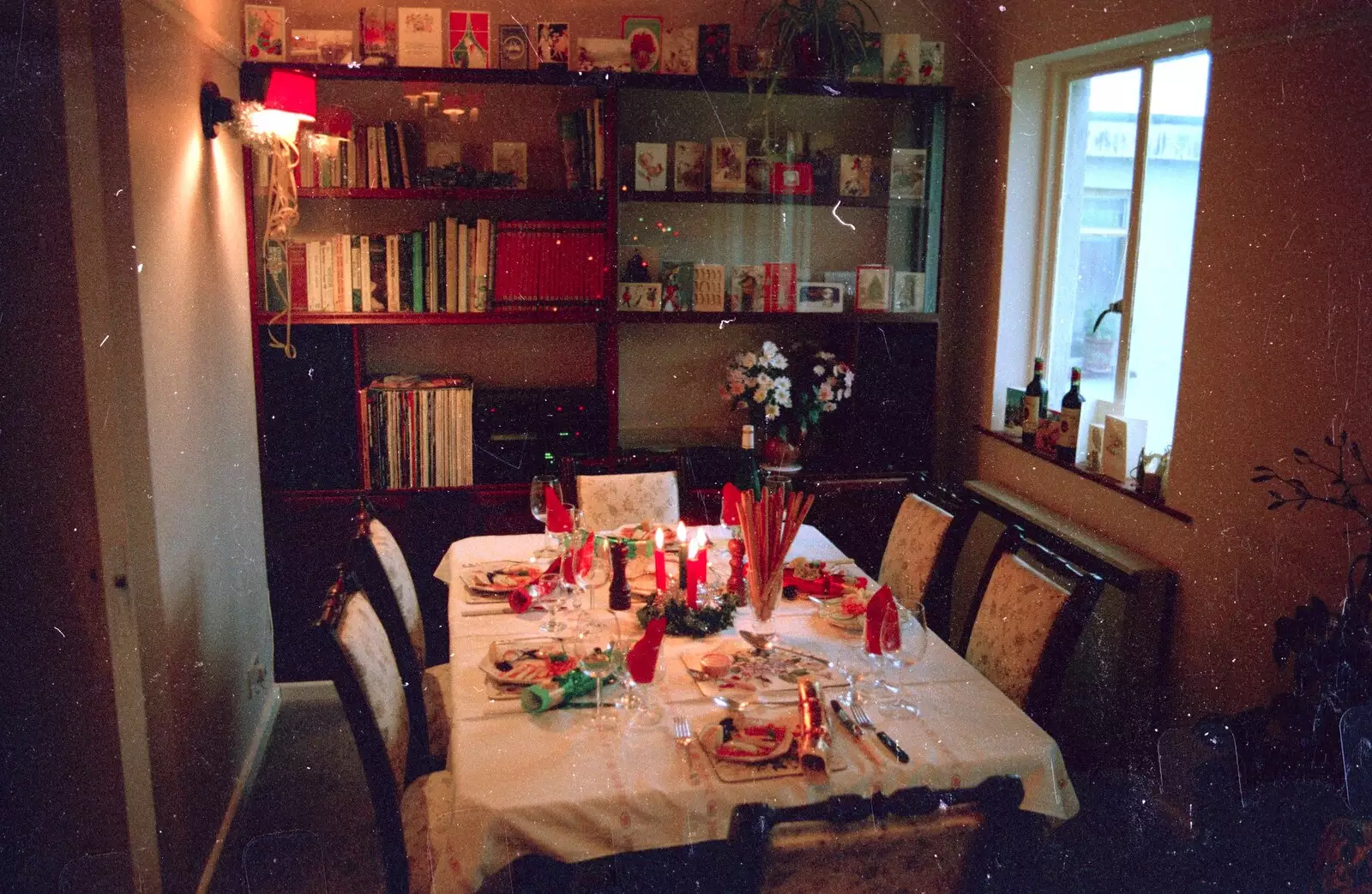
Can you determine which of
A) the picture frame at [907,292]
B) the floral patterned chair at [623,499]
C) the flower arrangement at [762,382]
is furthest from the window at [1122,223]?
the floral patterned chair at [623,499]

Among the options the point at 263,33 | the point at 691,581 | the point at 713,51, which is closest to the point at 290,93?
the point at 263,33

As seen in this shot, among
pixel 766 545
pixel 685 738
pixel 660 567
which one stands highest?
pixel 766 545

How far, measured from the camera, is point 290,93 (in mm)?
2939

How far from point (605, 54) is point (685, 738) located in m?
2.58

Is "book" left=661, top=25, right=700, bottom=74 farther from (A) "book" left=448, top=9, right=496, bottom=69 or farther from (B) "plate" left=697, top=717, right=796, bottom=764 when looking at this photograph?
(B) "plate" left=697, top=717, right=796, bottom=764

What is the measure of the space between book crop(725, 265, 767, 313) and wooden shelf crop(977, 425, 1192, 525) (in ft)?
3.23

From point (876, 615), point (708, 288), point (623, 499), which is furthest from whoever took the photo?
point (708, 288)

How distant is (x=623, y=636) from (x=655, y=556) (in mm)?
320

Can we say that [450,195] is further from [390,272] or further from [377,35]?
[377,35]

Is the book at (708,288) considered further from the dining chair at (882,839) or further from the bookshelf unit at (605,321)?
the dining chair at (882,839)

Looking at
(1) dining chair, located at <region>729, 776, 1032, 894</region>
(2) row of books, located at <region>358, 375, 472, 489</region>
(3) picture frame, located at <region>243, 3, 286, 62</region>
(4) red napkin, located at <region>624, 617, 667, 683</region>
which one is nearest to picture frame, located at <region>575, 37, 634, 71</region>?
(3) picture frame, located at <region>243, 3, 286, 62</region>

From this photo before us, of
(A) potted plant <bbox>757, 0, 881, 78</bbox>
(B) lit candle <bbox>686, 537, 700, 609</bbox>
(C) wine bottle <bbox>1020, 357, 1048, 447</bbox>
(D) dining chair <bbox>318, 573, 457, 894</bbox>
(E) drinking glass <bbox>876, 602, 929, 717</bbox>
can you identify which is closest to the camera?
(D) dining chair <bbox>318, 573, 457, 894</bbox>

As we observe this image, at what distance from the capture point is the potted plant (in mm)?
3746

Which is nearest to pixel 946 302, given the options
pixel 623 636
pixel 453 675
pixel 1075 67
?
pixel 1075 67
